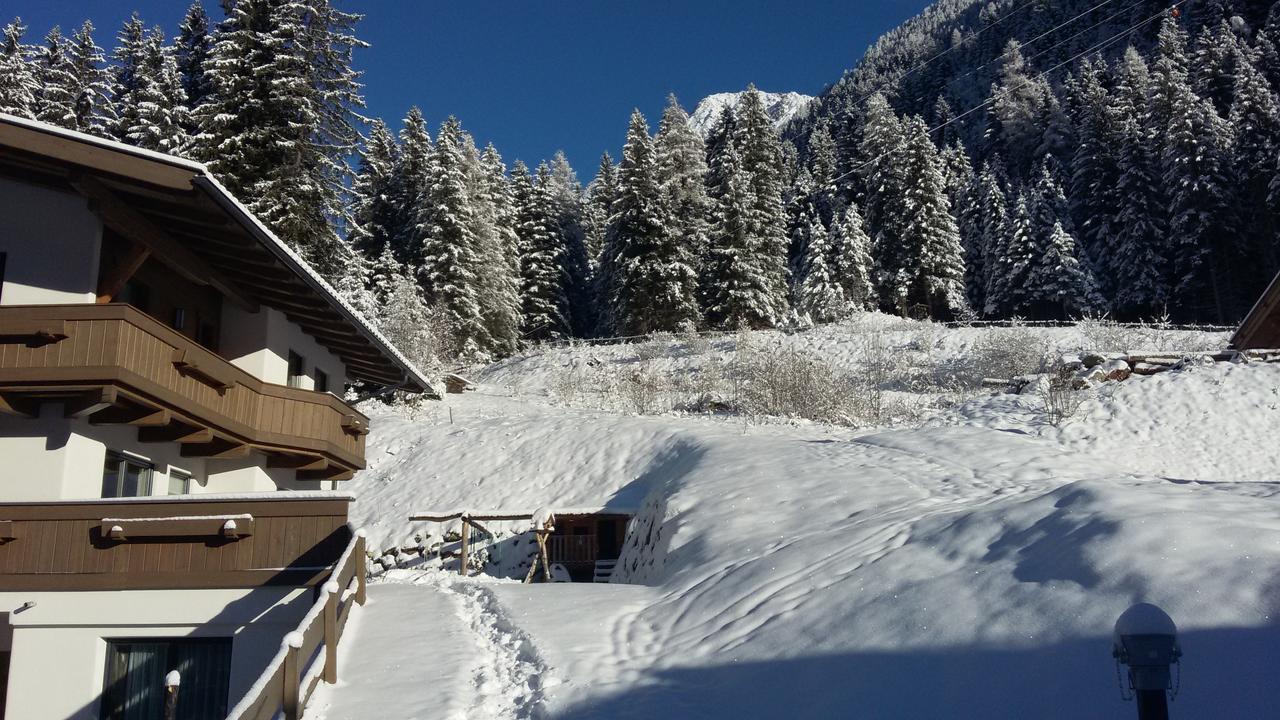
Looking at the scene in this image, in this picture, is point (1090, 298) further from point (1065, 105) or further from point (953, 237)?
point (1065, 105)

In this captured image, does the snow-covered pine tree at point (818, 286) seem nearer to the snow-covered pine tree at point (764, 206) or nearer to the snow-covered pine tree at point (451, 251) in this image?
the snow-covered pine tree at point (764, 206)

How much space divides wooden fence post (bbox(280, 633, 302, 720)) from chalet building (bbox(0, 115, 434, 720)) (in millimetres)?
4418

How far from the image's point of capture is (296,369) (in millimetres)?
19875

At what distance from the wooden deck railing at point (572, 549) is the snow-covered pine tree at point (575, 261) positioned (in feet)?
128

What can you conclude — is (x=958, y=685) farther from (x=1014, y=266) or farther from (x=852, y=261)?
(x=1014, y=266)

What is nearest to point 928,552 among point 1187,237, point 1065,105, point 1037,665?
point 1037,665

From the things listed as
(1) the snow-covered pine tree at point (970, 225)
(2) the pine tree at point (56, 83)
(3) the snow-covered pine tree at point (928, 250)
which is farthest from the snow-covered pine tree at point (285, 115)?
(1) the snow-covered pine tree at point (970, 225)

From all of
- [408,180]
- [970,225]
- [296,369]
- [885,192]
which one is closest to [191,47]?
[408,180]

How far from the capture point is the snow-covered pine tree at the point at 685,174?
5069 cm

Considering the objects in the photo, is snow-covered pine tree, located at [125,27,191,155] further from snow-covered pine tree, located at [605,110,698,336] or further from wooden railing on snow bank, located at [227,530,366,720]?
wooden railing on snow bank, located at [227,530,366,720]

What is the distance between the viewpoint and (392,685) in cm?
879

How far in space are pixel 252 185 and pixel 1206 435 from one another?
27194 millimetres

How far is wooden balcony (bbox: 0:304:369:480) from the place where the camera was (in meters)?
12.2

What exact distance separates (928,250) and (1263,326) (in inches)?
1279
